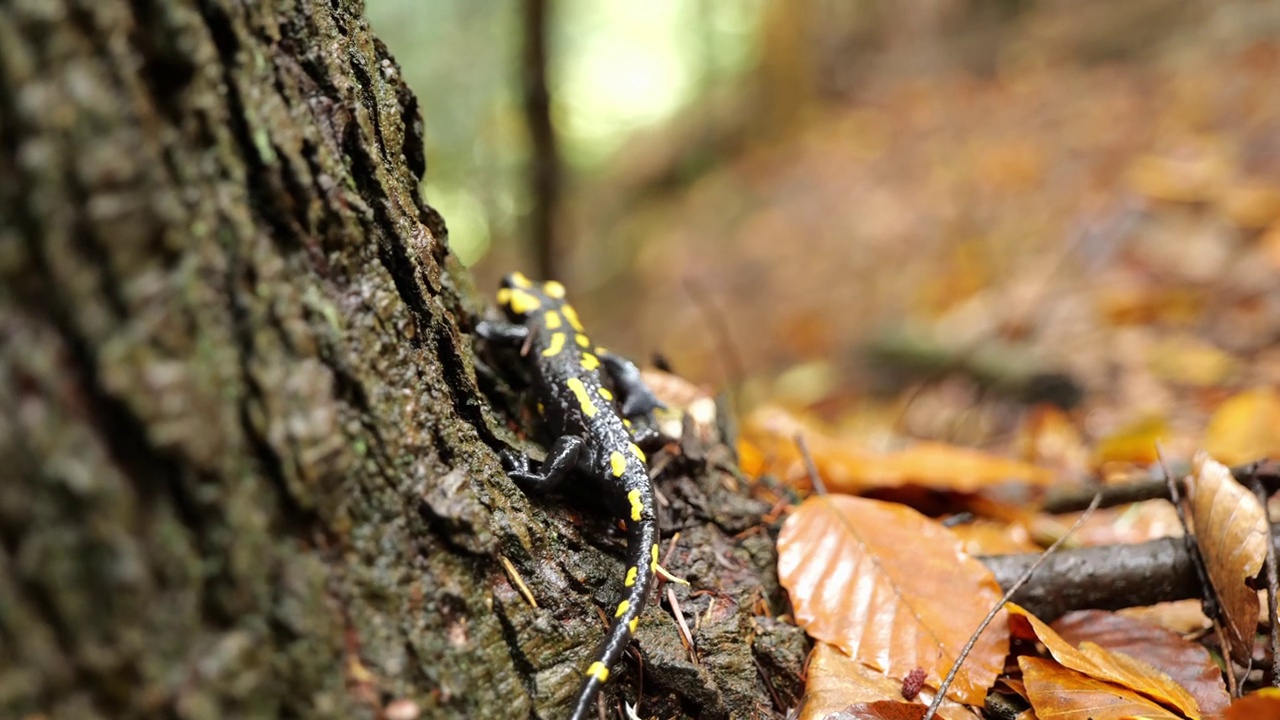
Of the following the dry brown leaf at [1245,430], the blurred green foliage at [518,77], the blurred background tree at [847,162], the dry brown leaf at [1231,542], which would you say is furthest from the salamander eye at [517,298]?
the dry brown leaf at [1245,430]

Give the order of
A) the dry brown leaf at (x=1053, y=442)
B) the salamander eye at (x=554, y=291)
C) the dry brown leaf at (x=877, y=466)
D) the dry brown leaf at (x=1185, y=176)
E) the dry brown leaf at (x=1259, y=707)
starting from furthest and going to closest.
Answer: the dry brown leaf at (x=1185, y=176), the dry brown leaf at (x=1053, y=442), the salamander eye at (x=554, y=291), the dry brown leaf at (x=877, y=466), the dry brown leaf at (x=1259, y=707)

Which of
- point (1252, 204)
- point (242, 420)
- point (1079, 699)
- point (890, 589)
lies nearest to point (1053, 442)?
point (890, 589)

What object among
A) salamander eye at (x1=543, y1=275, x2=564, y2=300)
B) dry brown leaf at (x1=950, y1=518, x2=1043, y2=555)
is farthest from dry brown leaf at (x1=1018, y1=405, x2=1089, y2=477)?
salamander eye at (x1=543, y1=275, x2=564, y2=300)

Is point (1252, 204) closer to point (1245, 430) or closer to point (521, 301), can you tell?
point (1245, 430)

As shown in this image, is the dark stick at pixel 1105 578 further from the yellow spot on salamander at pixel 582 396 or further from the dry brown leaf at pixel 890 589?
the yellow spot on salamander at pixel 582 396

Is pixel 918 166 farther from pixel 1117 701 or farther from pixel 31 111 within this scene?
pixel 31 111

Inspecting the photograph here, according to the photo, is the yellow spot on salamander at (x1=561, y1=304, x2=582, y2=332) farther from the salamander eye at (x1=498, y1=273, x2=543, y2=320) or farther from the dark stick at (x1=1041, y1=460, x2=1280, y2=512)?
the dark stick at (x1=1041, y1=460, x2=1280, y2=512)
